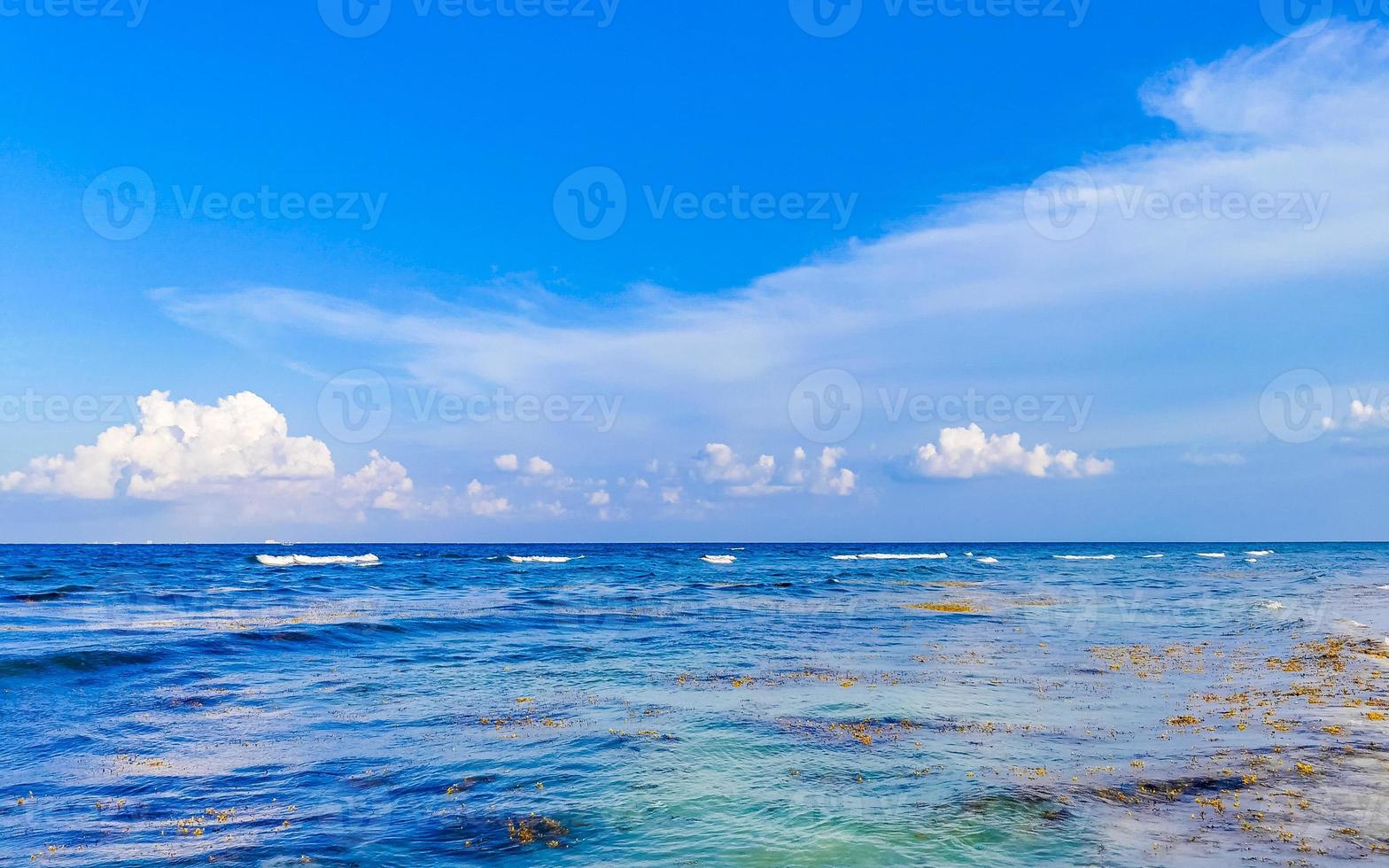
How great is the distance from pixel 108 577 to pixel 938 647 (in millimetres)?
65830

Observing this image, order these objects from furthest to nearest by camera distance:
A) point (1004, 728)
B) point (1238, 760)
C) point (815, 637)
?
point (815, 637), point (1004, 728), point (1238, 760)

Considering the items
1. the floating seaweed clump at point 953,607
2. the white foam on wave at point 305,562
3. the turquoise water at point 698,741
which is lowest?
the white foam on wave at point 305,562

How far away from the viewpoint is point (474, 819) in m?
11.5

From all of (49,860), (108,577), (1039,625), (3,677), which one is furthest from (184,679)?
(108,577)

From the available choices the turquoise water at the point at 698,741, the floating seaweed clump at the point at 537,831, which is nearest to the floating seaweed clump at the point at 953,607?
the turquoise water at the point at 698,741

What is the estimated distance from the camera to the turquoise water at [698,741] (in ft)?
34.4

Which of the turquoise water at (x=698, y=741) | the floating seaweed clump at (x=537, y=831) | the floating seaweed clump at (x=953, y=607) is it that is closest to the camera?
the turquoise water at (x=698, y=741)

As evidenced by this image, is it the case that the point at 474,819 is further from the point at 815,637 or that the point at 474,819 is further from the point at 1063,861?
the point at 815,637

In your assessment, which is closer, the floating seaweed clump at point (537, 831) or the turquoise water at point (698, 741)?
the turquoise water at point (698, 741)

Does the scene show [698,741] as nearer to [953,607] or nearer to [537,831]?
[537,831]

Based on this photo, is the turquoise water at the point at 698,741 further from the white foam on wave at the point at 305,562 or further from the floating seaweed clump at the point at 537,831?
the white foam on wave at the point at 305,562

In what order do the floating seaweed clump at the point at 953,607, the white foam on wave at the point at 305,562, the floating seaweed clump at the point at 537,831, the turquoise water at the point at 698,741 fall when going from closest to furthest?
the turquoise water at the point at 698,741 → the floating seaweed clump at the point at 537,831 → the floating seaweed clump at the point at 953,607 → the white foam on wave at the point at 305,562

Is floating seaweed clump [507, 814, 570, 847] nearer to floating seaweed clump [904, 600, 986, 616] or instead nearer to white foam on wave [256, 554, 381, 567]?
floating seaweed clump [904, 600, 986, 616]

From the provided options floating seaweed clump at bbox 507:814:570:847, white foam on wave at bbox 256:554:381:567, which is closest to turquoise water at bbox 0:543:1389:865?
floating seaweed clump at bbox 507:814:570:847
